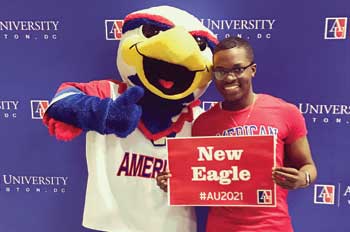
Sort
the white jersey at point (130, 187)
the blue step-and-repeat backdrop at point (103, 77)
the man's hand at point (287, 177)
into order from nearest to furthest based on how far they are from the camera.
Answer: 1. the man's hand at point (287, 177)
2. the white jersey at point (130, 187)
3. the blue step-and-repeat backdrop at point (103, 77)

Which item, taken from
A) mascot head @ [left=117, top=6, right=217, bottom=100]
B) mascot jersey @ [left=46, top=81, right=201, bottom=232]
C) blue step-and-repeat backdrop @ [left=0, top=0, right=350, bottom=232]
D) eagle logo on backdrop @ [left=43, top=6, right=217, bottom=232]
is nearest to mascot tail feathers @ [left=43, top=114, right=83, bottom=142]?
eagle logo on backdrop @ [left=43, top=6, right=217, bottom=232]

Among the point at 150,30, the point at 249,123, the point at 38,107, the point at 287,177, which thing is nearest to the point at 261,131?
the point at 249,123

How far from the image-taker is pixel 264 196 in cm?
112

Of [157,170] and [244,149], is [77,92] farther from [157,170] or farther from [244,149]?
[244,149]

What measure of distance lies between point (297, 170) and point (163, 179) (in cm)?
34

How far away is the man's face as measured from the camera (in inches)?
44.6

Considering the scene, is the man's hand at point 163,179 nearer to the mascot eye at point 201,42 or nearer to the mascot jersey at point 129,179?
the mascot jersey at point 129,179

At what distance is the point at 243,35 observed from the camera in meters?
1.41

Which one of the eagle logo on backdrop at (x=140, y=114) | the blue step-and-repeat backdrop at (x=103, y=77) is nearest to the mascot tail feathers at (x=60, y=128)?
the eagle logo on backdrop at (x=140, y=114)

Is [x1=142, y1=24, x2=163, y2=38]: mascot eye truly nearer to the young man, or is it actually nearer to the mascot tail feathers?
the young man

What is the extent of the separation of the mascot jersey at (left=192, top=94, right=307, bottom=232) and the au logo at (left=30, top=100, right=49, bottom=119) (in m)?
0.63

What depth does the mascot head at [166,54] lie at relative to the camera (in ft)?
3.75

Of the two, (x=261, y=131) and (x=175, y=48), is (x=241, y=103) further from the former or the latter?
(x=175, y=48)

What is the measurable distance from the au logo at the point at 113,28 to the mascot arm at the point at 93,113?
32cm
